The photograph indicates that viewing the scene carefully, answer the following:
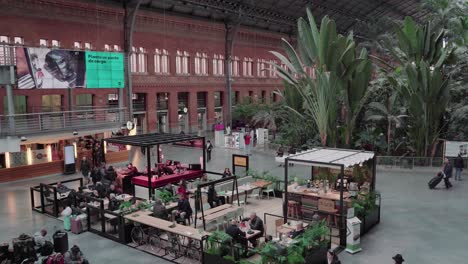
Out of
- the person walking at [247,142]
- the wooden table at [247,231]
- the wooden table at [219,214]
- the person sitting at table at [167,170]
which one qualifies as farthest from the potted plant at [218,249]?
the person walking at [247,142]

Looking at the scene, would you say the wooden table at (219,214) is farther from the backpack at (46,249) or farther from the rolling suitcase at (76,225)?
the backpack at (46,249)

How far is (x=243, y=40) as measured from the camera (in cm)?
4725

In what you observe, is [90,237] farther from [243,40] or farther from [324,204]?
[243,40]

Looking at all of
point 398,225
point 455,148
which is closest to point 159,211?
point 398,225

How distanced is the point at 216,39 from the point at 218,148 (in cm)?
1418

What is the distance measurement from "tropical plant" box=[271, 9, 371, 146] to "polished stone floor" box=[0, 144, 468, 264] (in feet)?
12.8

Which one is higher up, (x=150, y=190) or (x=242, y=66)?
(x=242, y=66)

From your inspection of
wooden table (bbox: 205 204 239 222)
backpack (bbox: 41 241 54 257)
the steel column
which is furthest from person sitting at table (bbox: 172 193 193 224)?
the steel column

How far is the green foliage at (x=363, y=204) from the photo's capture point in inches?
504

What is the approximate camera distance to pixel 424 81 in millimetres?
21828

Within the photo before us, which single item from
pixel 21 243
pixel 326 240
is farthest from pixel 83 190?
pixel 326 240

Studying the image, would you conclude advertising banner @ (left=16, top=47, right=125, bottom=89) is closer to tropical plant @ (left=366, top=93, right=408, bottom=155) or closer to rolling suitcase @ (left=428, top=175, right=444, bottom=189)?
tropical plant @ (left=366, top=93, right=408, bottom=155)

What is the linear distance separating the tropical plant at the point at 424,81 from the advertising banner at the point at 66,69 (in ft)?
51.3

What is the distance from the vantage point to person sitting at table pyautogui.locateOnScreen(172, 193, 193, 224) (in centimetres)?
1359
